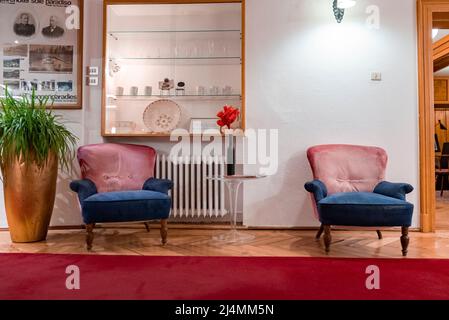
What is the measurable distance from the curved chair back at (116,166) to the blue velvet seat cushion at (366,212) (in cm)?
163

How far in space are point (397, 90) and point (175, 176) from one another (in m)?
2.34

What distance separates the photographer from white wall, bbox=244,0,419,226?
11.3ft

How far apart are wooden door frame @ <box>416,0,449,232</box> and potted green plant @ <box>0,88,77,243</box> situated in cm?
334

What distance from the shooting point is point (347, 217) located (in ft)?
8.11

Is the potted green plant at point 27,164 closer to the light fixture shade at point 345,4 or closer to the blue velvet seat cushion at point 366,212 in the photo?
the blue velvet seat cushion at point 366,212

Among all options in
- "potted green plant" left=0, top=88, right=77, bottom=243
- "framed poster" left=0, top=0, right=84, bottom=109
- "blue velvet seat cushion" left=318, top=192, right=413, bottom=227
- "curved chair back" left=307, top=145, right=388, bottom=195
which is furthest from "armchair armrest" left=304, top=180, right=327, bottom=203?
"framed poster" left=0, top=0, right=84, bottom=109

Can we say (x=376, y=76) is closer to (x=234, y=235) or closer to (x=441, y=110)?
(x=234, y=235)

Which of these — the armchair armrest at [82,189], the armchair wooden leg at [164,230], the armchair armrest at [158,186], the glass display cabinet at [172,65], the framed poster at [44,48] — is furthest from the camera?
the glass display cabinet at [172,65]

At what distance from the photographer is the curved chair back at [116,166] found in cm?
307

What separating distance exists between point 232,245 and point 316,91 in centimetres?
174

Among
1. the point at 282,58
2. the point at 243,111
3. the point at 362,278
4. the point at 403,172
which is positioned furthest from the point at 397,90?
the point at 362,278

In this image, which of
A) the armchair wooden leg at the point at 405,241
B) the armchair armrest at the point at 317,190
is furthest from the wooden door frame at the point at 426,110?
the armchair armrest at the point at 317,190

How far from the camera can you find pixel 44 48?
11.5 feet
